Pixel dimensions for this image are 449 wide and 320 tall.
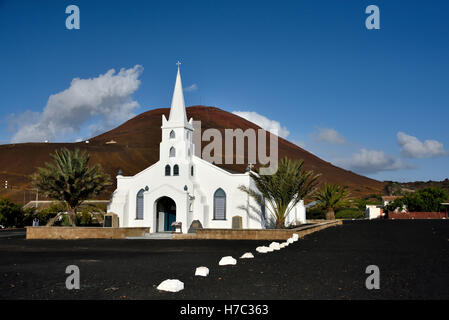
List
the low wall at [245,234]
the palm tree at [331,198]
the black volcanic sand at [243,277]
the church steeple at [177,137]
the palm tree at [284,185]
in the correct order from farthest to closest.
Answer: the palm tree at [331,198]
the church steeple at [177,137]
the palm tree at [284,185]
the low wall at [245,234]
the black volcanic sand at [243,277]

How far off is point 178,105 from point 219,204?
790 centimetres

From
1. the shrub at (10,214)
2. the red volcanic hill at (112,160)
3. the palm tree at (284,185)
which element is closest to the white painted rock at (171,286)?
the palm tree at (284,185)

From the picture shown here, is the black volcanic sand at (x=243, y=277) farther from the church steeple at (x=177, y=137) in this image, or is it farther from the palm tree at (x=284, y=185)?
the church steeple at (x=177, y=137)

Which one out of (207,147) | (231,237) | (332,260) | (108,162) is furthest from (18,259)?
(207,147)

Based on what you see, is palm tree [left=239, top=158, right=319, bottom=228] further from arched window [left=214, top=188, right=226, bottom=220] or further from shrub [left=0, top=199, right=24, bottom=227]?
shrub [left=0, top=199, right=24, bottom=227]

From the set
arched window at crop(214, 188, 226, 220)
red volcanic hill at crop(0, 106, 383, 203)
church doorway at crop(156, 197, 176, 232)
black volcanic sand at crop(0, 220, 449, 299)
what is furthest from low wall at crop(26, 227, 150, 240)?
red volcanic hill at crop(0, 106, 383, 203)

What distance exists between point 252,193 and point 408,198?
158 feet

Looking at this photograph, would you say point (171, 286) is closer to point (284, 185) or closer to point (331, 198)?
point (284, 185)

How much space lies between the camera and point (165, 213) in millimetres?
32781

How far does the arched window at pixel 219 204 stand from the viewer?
3153 cm

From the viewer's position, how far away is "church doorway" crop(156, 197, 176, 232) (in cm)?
3219

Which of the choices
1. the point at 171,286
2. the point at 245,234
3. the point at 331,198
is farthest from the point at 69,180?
the point at 331,198

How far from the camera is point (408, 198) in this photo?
70375 millimetres

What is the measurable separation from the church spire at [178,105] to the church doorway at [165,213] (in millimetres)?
5822
